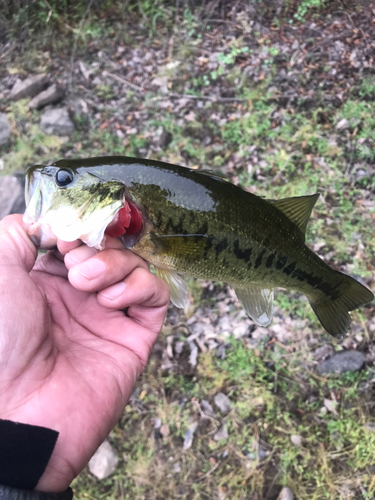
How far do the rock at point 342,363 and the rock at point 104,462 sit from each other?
2.24m

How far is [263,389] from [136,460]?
1.46m

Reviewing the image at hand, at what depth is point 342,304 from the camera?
8.05 feet

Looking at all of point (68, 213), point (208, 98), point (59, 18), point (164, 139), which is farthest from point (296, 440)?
point (59, 18)

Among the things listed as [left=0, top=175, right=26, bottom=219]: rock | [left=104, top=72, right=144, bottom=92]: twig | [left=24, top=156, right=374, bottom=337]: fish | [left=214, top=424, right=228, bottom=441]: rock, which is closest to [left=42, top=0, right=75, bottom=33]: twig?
[left=104, top=72, right=144, bottom=92]: twig

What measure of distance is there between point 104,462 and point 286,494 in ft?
5.69

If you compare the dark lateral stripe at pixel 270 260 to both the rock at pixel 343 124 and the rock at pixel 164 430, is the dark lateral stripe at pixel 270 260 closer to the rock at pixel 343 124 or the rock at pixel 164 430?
the rock at pixel 164 430

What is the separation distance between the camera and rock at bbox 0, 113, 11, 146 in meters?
5.42

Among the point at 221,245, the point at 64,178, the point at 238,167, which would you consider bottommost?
the point at 238,167

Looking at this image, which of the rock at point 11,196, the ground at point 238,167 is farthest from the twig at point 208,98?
the rock at point 11,196

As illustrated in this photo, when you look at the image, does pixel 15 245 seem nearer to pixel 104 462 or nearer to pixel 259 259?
pixel 259 259

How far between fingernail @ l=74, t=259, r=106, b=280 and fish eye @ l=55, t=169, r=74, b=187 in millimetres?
440

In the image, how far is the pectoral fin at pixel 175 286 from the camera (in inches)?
88.8

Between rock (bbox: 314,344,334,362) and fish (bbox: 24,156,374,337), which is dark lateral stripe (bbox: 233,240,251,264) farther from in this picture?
rock (bbox: 314,344,334,362)

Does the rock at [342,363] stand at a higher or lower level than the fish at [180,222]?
lower
